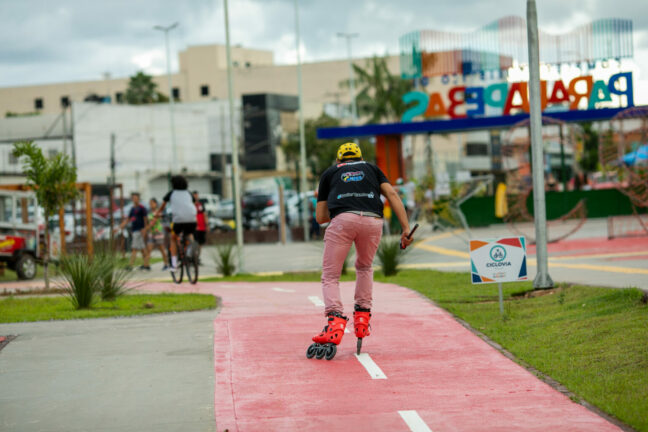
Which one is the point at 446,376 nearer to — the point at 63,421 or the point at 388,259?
the point at 63,421

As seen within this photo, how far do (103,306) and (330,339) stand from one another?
485 cm

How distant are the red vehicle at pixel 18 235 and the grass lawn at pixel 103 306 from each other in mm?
7145

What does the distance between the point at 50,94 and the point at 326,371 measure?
97265 mm

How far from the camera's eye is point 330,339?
A: 775 centimetres

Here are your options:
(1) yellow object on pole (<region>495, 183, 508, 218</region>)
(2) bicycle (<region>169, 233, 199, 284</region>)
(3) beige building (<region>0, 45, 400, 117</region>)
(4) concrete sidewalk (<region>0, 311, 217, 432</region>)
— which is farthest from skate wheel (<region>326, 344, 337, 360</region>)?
(3) beige building (<region>0, 45, 400, 117</region>)

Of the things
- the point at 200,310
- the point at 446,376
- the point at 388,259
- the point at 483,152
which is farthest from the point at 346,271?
the point at 483,152

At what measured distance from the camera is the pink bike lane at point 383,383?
571 centimetres

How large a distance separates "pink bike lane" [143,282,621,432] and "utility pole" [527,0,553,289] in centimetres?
198

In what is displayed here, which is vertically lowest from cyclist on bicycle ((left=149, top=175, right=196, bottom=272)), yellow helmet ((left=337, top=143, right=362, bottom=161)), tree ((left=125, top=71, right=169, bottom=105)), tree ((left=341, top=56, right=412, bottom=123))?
cyclist on bicycle ((left=149, top=175, right=196, bottom=272))

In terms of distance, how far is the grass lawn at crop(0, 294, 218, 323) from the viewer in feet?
35.5

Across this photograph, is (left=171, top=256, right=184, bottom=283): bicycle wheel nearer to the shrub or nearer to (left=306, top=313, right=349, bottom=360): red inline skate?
the shrub

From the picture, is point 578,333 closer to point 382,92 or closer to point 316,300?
point 316,300

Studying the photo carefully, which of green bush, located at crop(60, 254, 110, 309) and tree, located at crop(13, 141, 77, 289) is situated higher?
tree, located at crop(13, 141, 77, 289)

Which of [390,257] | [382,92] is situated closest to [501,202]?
[390,257]
